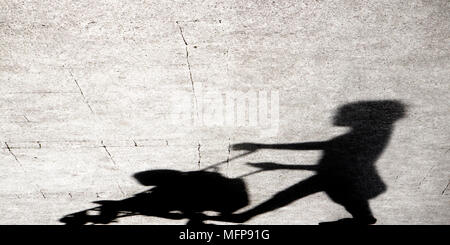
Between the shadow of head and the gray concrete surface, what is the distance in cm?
10

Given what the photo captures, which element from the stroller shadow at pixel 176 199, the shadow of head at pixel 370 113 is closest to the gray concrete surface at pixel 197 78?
the shadow of head at pixel 370 113

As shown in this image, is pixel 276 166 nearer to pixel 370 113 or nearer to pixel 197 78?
pixel 370 113

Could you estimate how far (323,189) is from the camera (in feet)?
12.7

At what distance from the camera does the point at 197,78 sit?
2.27 metres

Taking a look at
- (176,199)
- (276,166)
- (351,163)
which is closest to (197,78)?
(276,166)

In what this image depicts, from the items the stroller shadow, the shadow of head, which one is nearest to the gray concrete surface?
the shadow of head

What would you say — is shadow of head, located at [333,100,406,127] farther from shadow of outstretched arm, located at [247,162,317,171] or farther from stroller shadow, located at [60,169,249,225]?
stroller shadow, located at [60,169,249,225]

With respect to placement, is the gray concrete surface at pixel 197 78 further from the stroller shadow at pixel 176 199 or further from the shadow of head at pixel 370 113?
the stroller shadow at pixel 176 199

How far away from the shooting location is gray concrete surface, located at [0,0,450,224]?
1.85 meters

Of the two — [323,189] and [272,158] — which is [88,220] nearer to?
[272,158]
